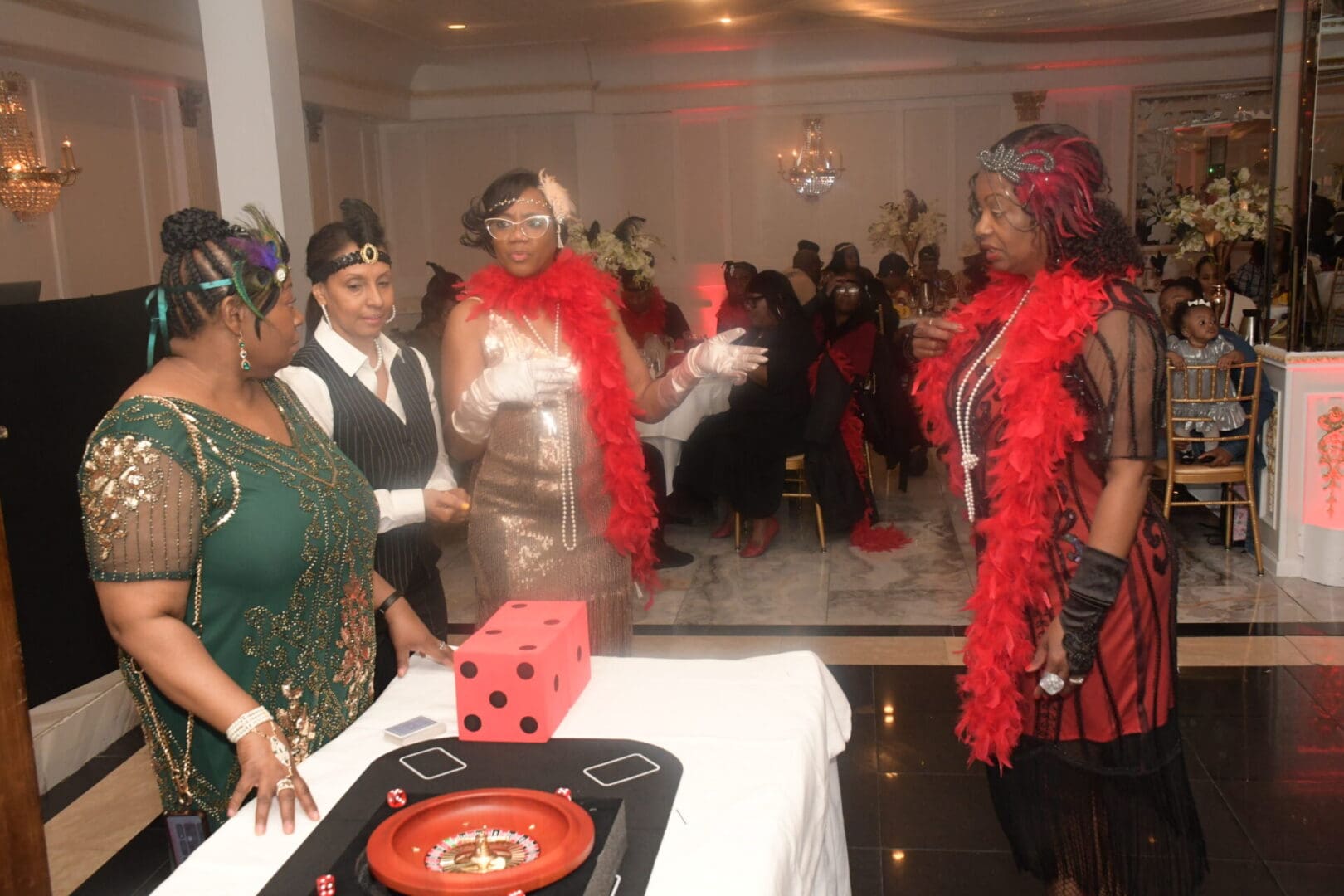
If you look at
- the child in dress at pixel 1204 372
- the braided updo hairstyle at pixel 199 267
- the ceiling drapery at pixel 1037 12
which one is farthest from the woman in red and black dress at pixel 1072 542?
the ceiling drapery at pixel 1037 12

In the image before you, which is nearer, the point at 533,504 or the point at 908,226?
the point at 533,504

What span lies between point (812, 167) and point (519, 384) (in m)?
7.67

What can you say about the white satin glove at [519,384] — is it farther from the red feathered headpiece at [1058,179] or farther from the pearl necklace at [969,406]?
the red feathered headpiece at [1058,179]

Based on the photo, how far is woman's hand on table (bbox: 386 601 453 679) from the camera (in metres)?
1.81

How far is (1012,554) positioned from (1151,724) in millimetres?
367

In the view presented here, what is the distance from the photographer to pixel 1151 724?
1956mm

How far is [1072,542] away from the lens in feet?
6.35

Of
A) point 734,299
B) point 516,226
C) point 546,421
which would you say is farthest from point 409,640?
point 734,299

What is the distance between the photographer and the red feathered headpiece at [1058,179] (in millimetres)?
1854

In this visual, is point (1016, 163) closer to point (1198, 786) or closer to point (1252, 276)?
point (1198, 786)

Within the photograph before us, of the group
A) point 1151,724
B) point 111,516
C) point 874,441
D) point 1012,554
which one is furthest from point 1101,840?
point 874,441

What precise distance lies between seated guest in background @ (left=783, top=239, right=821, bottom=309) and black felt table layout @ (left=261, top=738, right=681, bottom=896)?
570 cm

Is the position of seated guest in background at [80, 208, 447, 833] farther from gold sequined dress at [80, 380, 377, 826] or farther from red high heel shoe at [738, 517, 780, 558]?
red high heel shoe at [738, 517, 780, 558]

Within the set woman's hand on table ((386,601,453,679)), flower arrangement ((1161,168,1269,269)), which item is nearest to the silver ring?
woman's hand on table ((386,601,453,679))
